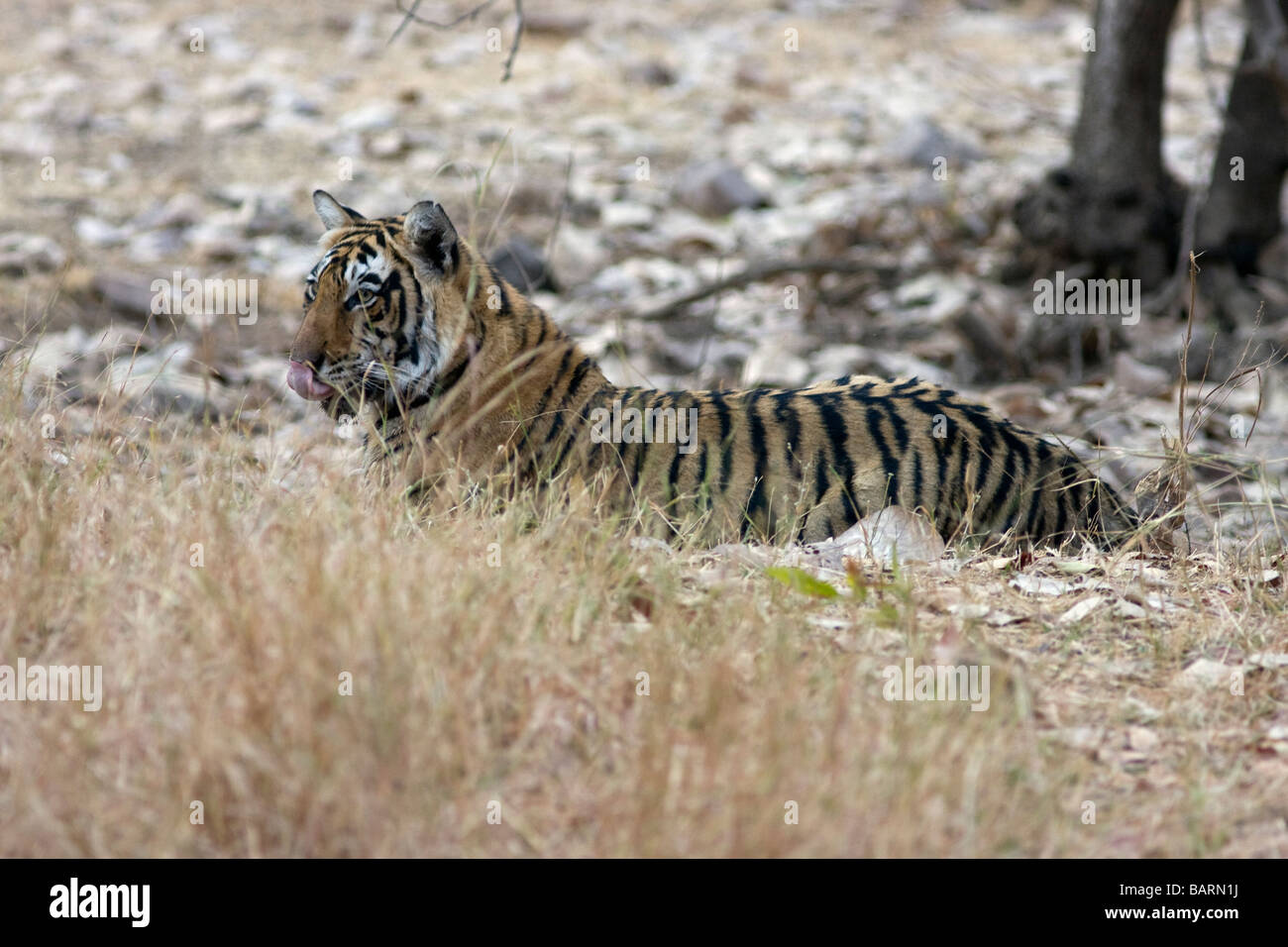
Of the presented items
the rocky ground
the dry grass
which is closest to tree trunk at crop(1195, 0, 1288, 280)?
the rocky ground

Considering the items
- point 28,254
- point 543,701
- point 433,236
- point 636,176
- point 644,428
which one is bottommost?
point 543,701

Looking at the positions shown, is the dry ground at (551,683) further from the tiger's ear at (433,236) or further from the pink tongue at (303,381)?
the tiger's ear at (433,236)

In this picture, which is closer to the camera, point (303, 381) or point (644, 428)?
point (303, 381)

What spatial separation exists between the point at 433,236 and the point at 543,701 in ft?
6.54

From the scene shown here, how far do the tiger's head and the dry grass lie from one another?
0.77m

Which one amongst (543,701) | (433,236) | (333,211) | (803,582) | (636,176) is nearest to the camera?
(543,701)

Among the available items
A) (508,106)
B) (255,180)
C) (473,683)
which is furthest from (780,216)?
(473,683)

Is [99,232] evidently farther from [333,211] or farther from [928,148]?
[928,148]

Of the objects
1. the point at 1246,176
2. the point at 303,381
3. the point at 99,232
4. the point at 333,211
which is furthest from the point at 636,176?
the point at 303,381

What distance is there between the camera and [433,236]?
4.02 metres

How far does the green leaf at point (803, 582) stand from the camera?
3.01 m

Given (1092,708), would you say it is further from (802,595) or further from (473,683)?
(473,683)
